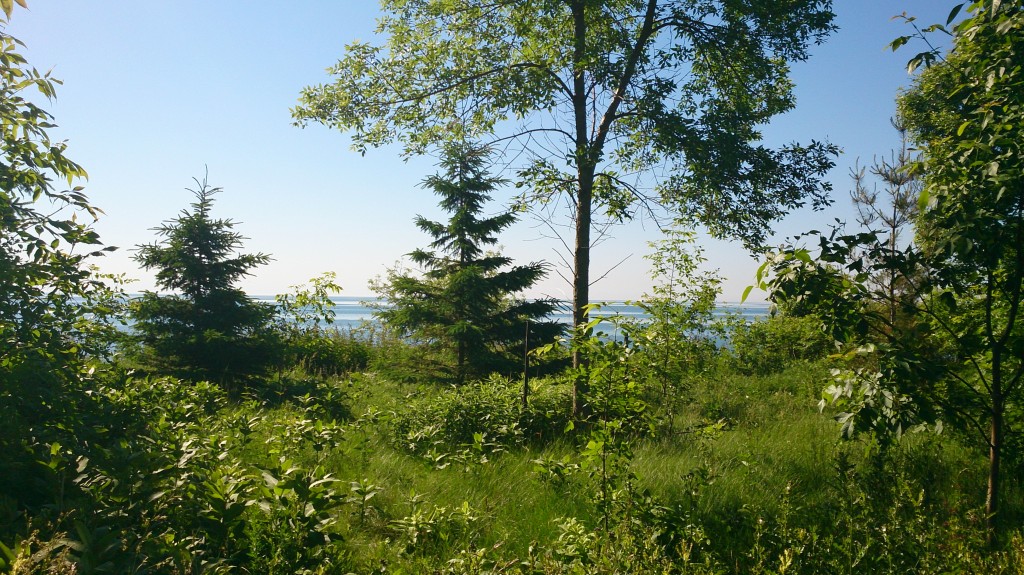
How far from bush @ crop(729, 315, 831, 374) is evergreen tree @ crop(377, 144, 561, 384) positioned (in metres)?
5.18

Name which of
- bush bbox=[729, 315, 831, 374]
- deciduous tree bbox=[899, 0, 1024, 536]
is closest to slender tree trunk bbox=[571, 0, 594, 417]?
deciduous tree bbox=[899, 0, 1024, 536]

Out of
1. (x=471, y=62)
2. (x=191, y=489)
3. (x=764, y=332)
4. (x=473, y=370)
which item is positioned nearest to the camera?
(x=191, y=489)

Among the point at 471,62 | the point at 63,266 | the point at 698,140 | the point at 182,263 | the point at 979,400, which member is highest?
the point at 471,62

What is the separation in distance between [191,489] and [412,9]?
657cm

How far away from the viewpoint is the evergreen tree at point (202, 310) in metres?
9.82

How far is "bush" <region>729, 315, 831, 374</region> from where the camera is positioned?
1437 centimetres

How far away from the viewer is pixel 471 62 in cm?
751

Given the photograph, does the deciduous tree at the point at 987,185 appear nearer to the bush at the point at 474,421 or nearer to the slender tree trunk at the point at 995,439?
the slender tree trunk at the point at 995,439

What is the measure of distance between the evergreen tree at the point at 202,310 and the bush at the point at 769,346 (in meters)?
10.5

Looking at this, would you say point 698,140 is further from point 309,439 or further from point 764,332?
point 764,332

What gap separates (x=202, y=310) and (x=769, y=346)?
45.3 feet

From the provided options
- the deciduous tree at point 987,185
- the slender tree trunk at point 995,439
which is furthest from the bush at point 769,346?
→ the deciduous tree at point 987,185

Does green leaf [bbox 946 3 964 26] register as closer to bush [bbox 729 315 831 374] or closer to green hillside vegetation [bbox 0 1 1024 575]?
green hillside vegetation [bbox 0 1 1024 575]

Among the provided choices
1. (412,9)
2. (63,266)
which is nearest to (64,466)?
(63,266)
